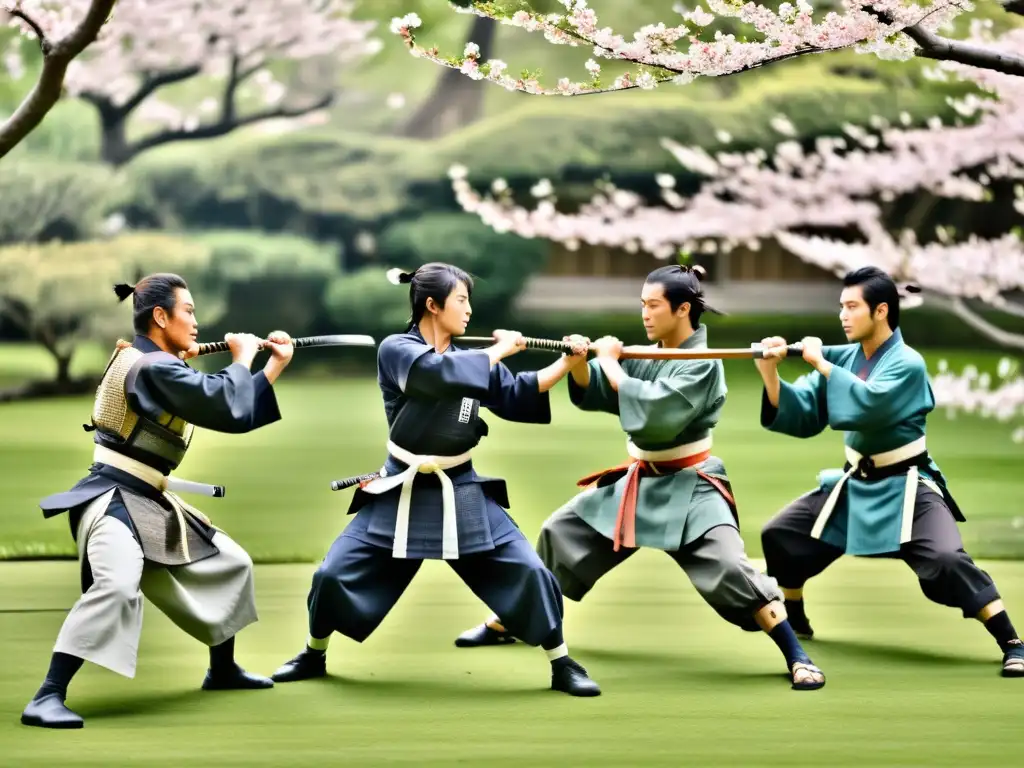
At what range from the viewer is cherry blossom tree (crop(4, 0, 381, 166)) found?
1031 cm

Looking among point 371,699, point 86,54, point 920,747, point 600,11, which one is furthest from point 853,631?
point 86,54

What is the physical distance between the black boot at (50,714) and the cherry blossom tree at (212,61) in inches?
291

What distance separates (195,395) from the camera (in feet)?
11.4

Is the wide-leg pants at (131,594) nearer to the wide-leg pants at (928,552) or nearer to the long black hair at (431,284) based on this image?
the long black hair at (431,284)

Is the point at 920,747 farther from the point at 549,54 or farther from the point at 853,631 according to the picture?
the point at 549,54

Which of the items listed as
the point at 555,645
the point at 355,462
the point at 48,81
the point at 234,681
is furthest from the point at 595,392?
the point at 355,462

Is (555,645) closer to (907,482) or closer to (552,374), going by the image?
(552,374)

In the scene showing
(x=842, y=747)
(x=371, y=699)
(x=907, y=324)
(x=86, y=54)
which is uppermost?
(x=842, y=747)

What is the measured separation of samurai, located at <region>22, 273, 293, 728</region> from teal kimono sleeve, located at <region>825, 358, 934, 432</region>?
1466 mm

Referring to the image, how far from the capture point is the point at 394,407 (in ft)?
12.5

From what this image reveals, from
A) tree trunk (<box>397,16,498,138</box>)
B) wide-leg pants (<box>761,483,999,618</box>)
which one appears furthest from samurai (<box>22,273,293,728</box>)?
tree trunk (<box>397,16,498,138</box>)

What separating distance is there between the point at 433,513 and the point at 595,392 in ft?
1.96

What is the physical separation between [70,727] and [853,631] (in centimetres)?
229

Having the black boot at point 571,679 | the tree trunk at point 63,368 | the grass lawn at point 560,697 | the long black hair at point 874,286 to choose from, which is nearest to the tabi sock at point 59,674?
the grass lawn at point 560,697
